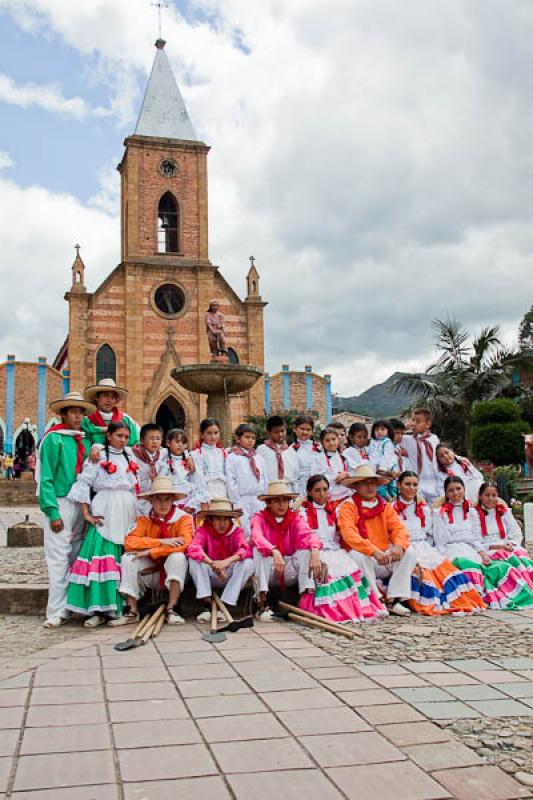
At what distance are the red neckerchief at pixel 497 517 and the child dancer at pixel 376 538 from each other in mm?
1202

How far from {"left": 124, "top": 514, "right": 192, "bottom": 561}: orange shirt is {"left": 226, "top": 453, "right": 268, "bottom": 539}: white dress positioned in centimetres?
146

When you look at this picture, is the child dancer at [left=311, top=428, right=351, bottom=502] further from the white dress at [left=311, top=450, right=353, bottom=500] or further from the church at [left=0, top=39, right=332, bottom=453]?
the church at [left=0, top=39, right=332, bottom=453]

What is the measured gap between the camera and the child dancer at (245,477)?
8562 mm

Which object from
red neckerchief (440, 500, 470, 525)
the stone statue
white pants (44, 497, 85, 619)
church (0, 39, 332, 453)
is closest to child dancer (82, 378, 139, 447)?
white pants (44, 497, 85, 619)

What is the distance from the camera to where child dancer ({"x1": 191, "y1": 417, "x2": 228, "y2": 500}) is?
28.1 ft

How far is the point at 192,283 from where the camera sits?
31.6 m

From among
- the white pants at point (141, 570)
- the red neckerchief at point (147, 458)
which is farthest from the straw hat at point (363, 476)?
the red neckerchief at point (147, 458)

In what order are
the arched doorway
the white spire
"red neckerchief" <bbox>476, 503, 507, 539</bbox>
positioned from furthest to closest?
the white spire, the arched doorway, "red neckerchief" <bbox>476, 503, 507, 539</bbox>

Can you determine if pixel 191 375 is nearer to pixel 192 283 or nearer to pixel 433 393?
pixel 433 393

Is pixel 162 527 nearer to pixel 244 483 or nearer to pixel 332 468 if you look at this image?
pixel 244 483

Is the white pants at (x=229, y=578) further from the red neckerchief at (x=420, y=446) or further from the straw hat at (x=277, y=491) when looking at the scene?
the red neckerchief at (x=420, y=446)

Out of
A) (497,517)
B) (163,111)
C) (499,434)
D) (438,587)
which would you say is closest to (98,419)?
(438,587)

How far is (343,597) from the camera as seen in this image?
6852 mm

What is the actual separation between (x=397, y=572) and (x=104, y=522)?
282cm
